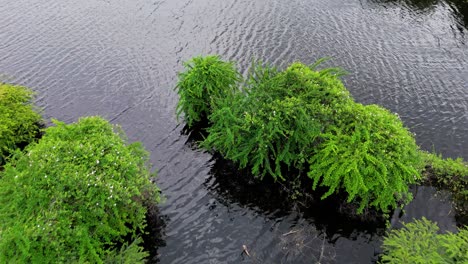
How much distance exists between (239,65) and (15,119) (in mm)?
18707

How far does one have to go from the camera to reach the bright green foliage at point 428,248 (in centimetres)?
1477

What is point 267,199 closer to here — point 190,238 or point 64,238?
point 190,238

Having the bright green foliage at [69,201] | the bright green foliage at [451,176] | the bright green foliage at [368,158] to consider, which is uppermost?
the bright green foliage at [69,201]

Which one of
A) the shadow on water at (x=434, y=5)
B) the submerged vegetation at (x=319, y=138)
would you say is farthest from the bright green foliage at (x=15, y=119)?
the shadow on water at (x=434, y=5)

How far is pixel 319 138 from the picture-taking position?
21.5 metres

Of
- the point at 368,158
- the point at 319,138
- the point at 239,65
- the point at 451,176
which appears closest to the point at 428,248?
the point at 368,158

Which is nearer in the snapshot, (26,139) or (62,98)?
(26,139)

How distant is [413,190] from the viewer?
22.0 m

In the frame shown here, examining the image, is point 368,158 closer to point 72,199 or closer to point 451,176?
point 451,176

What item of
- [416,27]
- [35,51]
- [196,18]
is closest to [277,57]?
[196,18]

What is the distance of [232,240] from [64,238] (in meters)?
8.31

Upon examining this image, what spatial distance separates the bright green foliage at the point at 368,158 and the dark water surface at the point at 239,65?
2.35m

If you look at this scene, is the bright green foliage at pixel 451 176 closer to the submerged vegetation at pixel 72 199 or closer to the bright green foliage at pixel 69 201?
the submerged vegetation at pixel 72 199

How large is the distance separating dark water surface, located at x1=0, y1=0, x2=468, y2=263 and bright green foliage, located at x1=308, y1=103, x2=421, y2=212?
235 cm
